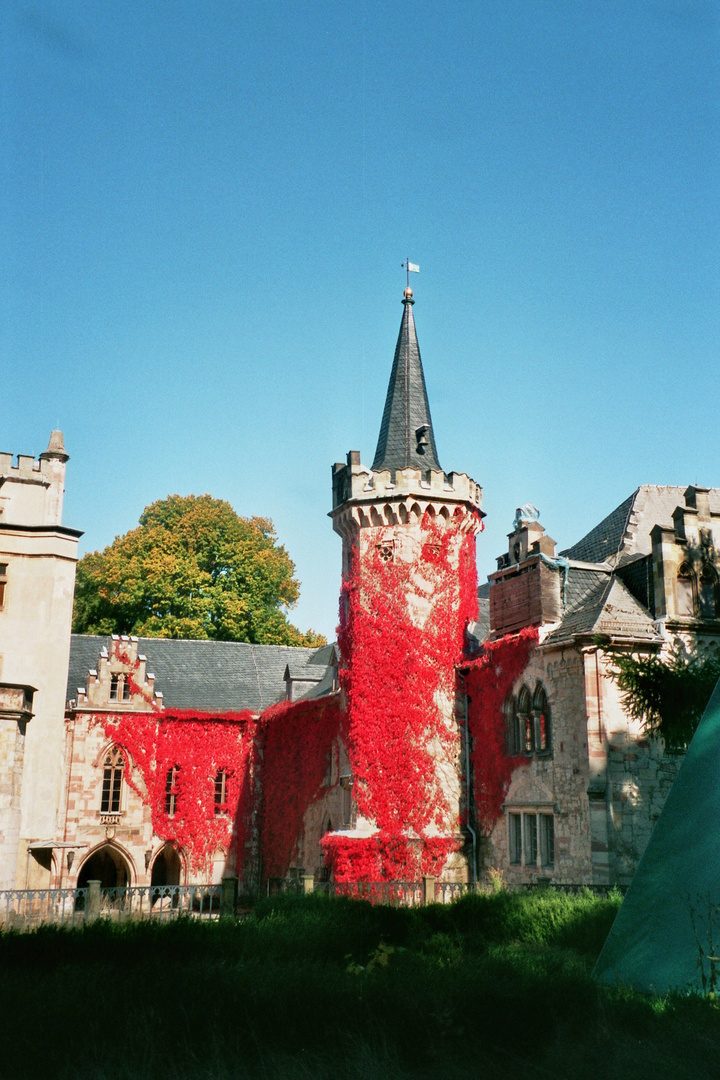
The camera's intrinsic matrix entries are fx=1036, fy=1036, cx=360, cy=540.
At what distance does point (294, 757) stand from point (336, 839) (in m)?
8.30

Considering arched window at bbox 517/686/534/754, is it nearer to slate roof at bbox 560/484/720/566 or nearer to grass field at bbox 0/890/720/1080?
slate roof at bbox 560/484/720/566

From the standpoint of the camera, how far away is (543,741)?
23.4 meters

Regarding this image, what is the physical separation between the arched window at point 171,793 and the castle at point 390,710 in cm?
8

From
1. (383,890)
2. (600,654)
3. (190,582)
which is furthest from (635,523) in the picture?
(190,582)

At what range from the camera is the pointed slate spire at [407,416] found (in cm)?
2928

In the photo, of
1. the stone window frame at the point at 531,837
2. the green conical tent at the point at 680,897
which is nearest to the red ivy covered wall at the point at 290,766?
the stone window frame at the point at 531,837

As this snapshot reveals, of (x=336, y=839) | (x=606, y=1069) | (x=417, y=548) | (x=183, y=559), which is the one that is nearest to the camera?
(x=606, y=1069)

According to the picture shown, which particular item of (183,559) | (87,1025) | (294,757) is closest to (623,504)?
(294,757)

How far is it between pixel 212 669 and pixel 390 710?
42.5 ft

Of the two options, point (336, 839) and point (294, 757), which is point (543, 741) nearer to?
point (336, 839)

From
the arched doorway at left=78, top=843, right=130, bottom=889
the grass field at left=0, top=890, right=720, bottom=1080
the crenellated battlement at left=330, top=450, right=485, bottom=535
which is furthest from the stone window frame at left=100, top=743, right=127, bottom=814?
the grass field at left=0, top=890, right=720, bottom=1080

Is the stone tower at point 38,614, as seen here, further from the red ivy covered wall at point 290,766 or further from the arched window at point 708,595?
the arched window at point 708,595

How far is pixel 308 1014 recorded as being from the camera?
989 centimetres

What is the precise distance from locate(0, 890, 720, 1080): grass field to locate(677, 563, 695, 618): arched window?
10.4 m
